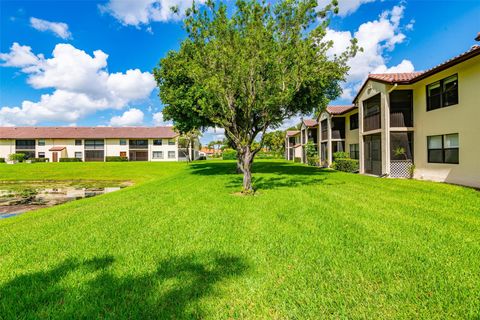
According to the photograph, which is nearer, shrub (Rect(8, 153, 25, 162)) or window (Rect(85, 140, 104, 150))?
shrub (Rect(8, 153, 25, 162))

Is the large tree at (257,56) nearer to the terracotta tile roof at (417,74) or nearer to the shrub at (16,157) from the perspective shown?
the terracotta tile roof at (417,74)

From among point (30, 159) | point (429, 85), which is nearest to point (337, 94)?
point (429, 85)

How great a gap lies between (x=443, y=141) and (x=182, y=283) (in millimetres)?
16350

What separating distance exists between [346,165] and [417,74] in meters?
8.94

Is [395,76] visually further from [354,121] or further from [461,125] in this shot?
[354,121]

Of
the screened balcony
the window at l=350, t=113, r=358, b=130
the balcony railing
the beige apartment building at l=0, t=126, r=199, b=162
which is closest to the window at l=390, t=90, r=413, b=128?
the screened balcony

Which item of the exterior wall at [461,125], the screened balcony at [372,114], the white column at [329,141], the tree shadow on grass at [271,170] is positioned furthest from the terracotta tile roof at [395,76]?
the white column at [329,141]

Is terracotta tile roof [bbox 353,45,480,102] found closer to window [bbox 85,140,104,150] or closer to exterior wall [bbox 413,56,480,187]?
exterior wall [bbox 413,56,480,187]

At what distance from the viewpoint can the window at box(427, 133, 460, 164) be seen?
13.1 m

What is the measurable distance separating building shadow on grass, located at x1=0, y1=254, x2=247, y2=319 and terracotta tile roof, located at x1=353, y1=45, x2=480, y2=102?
1441 cm

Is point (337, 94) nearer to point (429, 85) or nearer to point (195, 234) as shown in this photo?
point (429, 85)

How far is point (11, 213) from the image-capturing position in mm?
9711

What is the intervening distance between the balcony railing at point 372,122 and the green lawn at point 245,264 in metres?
12.0

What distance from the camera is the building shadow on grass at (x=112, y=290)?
2898 mm
